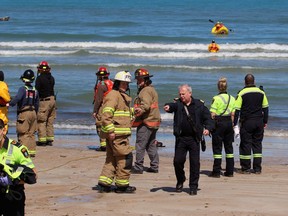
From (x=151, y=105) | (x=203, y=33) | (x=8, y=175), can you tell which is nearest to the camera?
(x=8, y=175)

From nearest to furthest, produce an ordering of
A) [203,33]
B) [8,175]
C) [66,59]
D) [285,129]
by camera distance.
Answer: [8,175] → [285,129] → [66,59] → [203,33]

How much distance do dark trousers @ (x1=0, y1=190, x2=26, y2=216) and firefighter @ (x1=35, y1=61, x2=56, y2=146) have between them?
8.21 m

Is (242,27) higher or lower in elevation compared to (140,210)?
higher

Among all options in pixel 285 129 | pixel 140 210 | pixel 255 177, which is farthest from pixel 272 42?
pixel 140 210

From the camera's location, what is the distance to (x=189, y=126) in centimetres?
1130

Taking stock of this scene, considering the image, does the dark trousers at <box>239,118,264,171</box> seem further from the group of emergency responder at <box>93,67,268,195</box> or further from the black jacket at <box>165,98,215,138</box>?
the black jacket at <box>165,98,215,138</box>

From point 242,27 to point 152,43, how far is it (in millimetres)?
14513

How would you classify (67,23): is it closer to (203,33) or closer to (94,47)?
(203,33)

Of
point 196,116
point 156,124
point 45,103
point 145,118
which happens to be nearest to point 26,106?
point 45,103

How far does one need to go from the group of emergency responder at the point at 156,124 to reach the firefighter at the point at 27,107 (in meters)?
1.27

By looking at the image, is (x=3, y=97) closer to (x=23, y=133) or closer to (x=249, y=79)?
(x=23, y=133)

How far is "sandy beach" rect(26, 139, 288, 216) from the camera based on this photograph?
1037 centimetres

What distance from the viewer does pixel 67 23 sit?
207ft

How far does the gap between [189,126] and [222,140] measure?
6.90 feet
